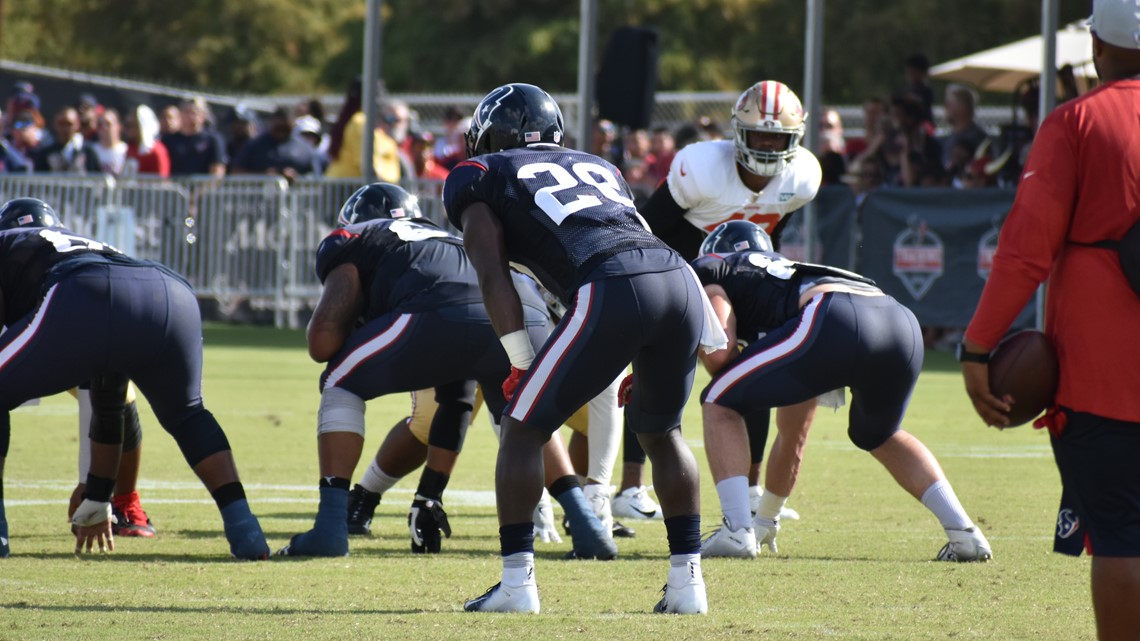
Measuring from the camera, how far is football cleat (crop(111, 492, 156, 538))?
733 cm

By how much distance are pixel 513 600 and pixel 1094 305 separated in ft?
6.97

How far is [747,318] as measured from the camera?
7.11 metres

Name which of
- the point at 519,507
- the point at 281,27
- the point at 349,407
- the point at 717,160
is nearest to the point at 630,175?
the point at 717,160

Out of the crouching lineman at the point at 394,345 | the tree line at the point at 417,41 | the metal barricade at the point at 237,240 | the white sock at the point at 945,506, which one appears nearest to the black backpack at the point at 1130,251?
the white sock at the point at 945,506

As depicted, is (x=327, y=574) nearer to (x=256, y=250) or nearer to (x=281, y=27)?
(x=256, y=250)

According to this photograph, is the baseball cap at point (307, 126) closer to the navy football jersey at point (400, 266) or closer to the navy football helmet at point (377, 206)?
the navy football helmet at point (377, 206)

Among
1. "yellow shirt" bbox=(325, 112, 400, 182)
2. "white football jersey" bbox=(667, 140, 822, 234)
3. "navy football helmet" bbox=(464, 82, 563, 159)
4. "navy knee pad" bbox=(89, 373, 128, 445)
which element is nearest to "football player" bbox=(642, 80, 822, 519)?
"white football jersey" bbox=(667, 140, 822, 234)

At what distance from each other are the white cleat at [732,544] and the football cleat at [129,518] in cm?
234

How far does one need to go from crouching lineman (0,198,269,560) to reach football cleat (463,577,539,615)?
1.47 m

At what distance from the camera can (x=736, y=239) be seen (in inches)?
292

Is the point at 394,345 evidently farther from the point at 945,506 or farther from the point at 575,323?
the point at 945,506

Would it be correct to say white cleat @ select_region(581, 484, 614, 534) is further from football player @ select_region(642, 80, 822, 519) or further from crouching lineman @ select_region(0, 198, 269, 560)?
crouching lineman @ select_region(0, 198, 269, 560)

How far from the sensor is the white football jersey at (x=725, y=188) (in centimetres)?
816

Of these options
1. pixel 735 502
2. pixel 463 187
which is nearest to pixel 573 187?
pixel 463 187
